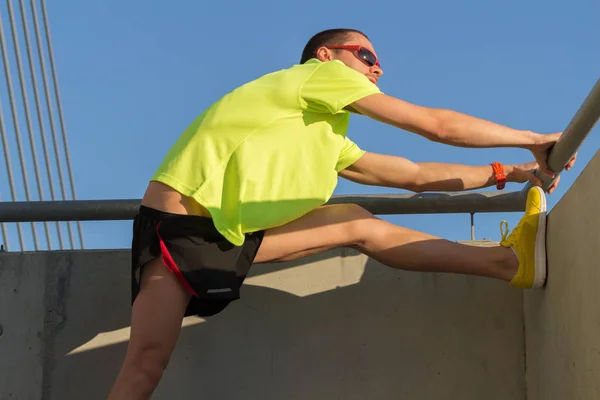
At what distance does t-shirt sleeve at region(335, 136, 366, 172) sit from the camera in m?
3.02

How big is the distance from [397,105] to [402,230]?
444mm

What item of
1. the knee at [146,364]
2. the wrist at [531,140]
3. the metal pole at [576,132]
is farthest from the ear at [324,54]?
the knee at [146,364]

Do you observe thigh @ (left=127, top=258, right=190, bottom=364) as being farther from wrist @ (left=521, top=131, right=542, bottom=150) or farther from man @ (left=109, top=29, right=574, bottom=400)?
wrist @ (left=521, top=131, right=542, bottom=150)

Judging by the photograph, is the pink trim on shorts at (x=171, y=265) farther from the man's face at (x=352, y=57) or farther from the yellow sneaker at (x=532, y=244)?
the yellow sneaker at (x=532, y=244)

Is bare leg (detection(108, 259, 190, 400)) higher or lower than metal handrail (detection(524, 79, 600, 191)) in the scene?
lower

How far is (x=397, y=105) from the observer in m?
2.56

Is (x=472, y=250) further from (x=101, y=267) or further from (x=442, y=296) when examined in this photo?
(x=101, y=267)

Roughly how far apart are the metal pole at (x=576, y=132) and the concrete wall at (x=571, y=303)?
5.3 inches

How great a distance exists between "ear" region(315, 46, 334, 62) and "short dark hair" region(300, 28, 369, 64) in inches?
1.4

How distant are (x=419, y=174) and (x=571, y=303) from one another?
3.19 feet

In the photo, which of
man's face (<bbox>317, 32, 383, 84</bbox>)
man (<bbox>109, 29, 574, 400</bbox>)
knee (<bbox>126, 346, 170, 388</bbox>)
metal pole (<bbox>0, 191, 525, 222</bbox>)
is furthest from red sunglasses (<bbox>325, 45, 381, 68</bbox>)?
knee (<bbox>126, 346, 170, 388</bbox>)

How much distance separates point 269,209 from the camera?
2.52m

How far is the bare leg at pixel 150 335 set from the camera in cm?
237

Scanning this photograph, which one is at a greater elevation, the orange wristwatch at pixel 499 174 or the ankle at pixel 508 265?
the orange wristwatch at pixel 499 174
